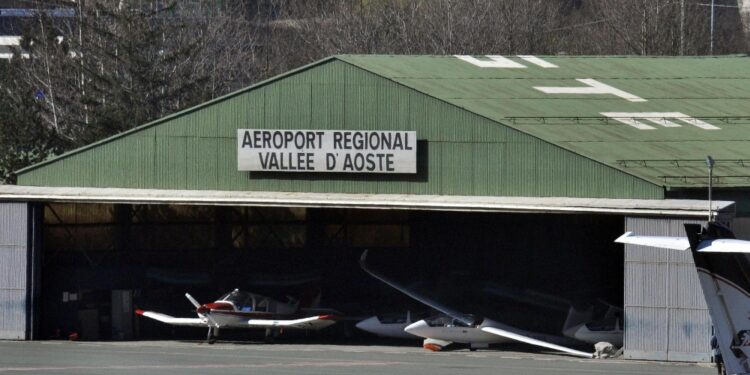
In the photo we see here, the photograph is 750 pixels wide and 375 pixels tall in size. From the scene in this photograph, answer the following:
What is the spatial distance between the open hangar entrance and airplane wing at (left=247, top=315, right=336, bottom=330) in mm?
3929

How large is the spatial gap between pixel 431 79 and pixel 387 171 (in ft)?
18.2

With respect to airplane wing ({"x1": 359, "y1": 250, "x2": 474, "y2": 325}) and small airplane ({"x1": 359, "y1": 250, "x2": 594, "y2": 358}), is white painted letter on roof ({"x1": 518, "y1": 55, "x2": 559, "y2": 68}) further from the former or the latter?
small airplane ({"x1": 359, "y1": 250, "x2": 594, "y2": 358})

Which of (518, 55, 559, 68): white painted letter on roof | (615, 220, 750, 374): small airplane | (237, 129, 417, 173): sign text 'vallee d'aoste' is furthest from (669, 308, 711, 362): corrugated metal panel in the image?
(518, 55, 559, 68): white painted letter on roof

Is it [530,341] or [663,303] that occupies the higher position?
[663,303]

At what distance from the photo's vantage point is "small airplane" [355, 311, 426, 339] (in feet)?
153

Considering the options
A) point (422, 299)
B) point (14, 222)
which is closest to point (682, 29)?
point (422, 299)

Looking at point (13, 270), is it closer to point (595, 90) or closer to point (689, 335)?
point (595, 90)

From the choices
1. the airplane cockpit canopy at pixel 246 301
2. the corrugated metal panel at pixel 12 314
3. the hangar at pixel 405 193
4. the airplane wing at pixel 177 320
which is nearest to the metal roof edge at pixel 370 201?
the hangar at pixel 405 193

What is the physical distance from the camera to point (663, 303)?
38156 mm

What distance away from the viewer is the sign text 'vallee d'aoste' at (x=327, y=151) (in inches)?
1655

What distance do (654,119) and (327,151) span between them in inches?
451

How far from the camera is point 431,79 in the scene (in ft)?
152

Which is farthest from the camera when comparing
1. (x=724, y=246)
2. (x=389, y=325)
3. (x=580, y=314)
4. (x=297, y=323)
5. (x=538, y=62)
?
(x=538, y=62)

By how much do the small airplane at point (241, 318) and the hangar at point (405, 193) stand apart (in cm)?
313
